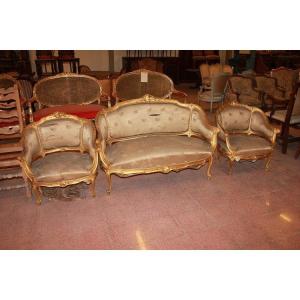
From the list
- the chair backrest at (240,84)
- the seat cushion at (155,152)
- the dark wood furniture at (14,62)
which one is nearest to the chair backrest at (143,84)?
the seat cushion at (155,152)

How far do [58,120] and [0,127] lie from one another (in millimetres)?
1128

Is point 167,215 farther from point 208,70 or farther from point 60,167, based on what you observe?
point 208,70

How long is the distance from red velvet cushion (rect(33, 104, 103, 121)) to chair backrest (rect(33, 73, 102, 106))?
0.16 m

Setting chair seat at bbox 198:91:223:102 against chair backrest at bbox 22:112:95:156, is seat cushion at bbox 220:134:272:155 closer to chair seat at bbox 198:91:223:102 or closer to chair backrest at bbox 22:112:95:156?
chair backrest at bbox 22:112:95:156

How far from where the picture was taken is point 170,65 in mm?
11125

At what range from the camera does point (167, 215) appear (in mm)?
3039

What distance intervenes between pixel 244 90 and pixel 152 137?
3605 millimetres

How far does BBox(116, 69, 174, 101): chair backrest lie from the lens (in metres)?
5.01

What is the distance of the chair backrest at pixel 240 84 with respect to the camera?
6.28m

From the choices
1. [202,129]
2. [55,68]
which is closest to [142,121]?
Answer: [202,129]

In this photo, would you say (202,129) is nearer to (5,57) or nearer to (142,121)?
(142,121)

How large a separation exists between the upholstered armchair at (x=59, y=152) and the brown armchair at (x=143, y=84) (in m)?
1.88

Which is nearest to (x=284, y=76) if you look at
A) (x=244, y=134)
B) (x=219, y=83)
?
(x=219, y=83)
